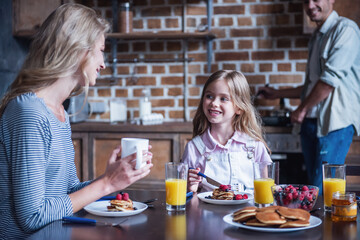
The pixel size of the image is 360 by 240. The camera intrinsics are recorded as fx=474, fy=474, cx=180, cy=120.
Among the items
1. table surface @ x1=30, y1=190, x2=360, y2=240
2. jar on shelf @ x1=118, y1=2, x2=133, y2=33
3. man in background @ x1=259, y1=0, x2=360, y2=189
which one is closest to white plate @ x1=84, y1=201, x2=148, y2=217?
table surface @ x1=30, y1=190, x2=360, y2=240

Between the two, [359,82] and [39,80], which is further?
[359,82]

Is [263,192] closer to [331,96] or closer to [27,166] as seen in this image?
[27,166]

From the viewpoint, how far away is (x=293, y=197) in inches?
49.0

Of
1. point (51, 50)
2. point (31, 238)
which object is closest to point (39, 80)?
point (51, 50)

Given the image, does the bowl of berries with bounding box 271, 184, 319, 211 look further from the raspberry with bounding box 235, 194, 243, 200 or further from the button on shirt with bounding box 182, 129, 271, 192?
the button on shirt with bounding box 182, 129, 271, 192

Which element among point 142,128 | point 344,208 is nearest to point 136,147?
point 344,208

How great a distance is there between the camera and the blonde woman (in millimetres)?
1197

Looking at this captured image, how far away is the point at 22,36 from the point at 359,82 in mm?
2315

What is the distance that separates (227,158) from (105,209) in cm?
79

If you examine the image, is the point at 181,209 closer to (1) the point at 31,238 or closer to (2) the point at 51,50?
(1) the point at 31,238

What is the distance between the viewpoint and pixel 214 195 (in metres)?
1.42

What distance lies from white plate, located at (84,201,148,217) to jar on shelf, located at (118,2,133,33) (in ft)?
7.27

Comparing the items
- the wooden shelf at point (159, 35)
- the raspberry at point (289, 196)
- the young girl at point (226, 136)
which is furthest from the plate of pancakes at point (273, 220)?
the wooden shelf at point (159, 35)

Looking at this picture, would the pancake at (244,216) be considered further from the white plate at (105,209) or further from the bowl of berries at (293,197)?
the white plate at (105,209)
